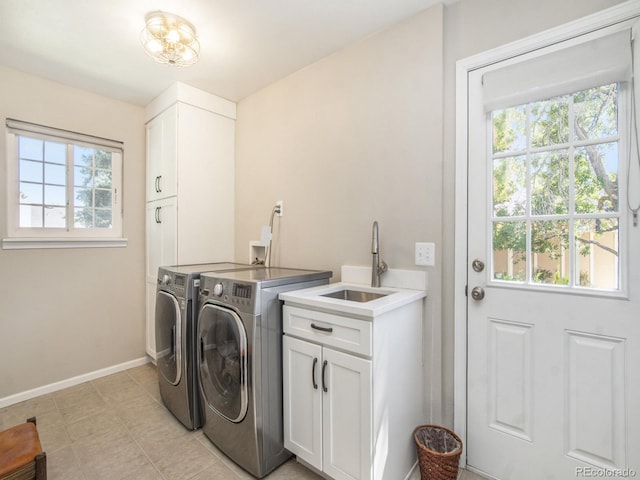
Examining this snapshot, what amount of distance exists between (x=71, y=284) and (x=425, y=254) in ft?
9.13

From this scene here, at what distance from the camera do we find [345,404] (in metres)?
1.33

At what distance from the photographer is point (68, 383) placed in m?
2.48

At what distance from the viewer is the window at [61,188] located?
2301 millimetres

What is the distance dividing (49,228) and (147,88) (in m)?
1.39

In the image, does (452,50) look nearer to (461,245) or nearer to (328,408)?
Answer: (461,245)

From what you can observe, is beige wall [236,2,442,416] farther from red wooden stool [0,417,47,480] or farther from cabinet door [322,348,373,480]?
red wooden stool [0,417,47,480]

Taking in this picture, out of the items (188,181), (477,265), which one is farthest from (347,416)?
(188,181)

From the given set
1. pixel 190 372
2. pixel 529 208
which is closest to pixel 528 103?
pixel 529 208

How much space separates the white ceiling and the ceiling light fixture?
5 centimetres

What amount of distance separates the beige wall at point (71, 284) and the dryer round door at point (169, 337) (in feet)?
2.95

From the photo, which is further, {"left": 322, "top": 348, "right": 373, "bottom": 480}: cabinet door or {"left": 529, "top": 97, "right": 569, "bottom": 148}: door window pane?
{"left": 529, "top": 97, "right": 569, "bottom": 148}: door window pane

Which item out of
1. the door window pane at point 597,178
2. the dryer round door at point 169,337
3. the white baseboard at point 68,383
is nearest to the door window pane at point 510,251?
the door window pane at point 597,178

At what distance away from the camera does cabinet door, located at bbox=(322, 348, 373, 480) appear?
125 cm

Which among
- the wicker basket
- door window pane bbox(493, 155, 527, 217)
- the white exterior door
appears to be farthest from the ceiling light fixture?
the wicker basket
